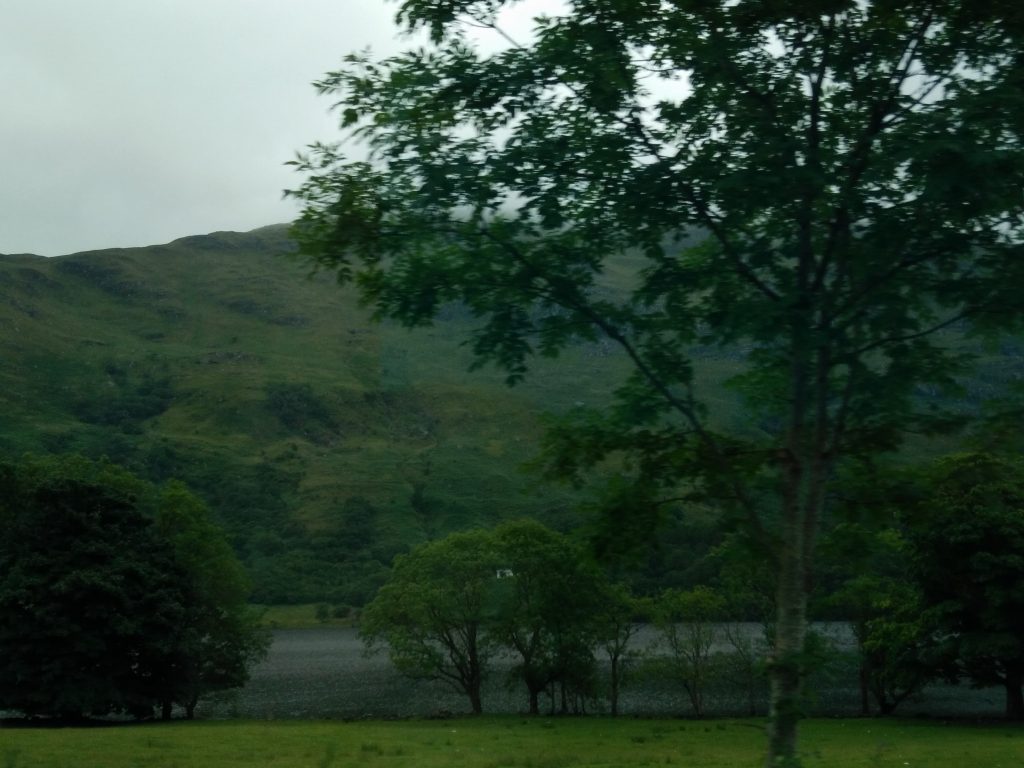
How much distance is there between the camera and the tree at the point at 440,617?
63331 mm

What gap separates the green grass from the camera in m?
26.2

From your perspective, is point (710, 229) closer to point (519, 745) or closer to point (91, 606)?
point (519, 745)

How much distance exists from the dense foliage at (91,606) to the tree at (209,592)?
27 cm

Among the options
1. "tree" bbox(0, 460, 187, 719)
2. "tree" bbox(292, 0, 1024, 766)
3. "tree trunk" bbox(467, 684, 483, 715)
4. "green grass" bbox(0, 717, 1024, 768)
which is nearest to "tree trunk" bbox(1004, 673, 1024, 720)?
"green grass" bbox(0, 717, 1024, 768)

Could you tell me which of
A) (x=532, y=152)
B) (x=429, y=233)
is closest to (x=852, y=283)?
(x=532, y=152)

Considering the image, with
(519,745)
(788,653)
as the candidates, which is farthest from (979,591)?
(788,653)

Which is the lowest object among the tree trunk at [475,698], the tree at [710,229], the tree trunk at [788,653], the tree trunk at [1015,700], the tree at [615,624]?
the tree trunk at [475,698]

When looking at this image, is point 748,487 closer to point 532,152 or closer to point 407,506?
point 532,152

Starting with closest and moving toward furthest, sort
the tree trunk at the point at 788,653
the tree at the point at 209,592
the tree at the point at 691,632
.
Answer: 1. the tree trunk at the point at 788,653
2. the tree at the point at 209,592
3. the tree at the point at 691,632

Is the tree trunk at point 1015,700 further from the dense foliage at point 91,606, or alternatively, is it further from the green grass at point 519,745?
the dense foliage at point 91,606

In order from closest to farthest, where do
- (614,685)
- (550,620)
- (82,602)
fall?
(82,602) → (614,685) → (550,620)

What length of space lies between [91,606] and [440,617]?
21586 mm

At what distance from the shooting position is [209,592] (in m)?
60.0

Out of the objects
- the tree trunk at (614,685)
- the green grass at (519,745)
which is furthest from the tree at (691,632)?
the green grass at (519,745)
